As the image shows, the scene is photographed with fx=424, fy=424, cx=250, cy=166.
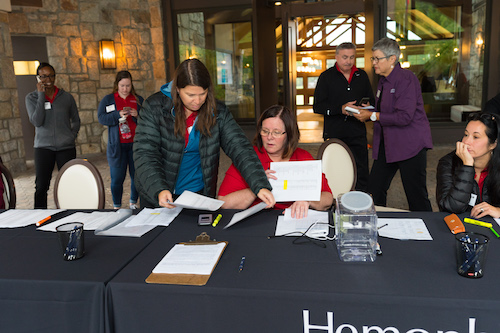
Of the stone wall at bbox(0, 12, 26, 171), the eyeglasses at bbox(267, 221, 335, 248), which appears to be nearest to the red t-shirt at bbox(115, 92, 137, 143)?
the eyeglasses at bbox(267, 221, 335, 248)

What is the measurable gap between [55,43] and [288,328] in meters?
7.97

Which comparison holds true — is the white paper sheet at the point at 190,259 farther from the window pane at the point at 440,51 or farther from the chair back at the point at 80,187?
the window pane at the point at 440,51

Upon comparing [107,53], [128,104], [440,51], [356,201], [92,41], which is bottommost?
[356,201]

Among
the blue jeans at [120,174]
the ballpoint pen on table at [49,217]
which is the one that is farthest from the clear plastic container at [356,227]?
the blue jeans at [120,174]

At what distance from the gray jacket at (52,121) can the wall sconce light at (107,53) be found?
4219mm

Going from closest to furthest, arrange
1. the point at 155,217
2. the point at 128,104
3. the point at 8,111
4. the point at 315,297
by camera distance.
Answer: the point at 315,297 → the point at 155,217 → the point at 128,104 → the point at 8,111

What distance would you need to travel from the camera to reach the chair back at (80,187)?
108 inches

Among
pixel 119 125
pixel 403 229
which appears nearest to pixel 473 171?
pixel 403 229

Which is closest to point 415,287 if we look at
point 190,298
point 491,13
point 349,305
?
point 349,305

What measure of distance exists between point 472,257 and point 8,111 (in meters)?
7.29

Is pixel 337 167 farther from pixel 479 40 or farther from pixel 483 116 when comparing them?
pixel 479 40

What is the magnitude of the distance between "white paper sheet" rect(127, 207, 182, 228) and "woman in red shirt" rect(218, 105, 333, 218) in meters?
0.30

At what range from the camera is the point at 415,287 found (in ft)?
4.17

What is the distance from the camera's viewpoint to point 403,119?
327cm
